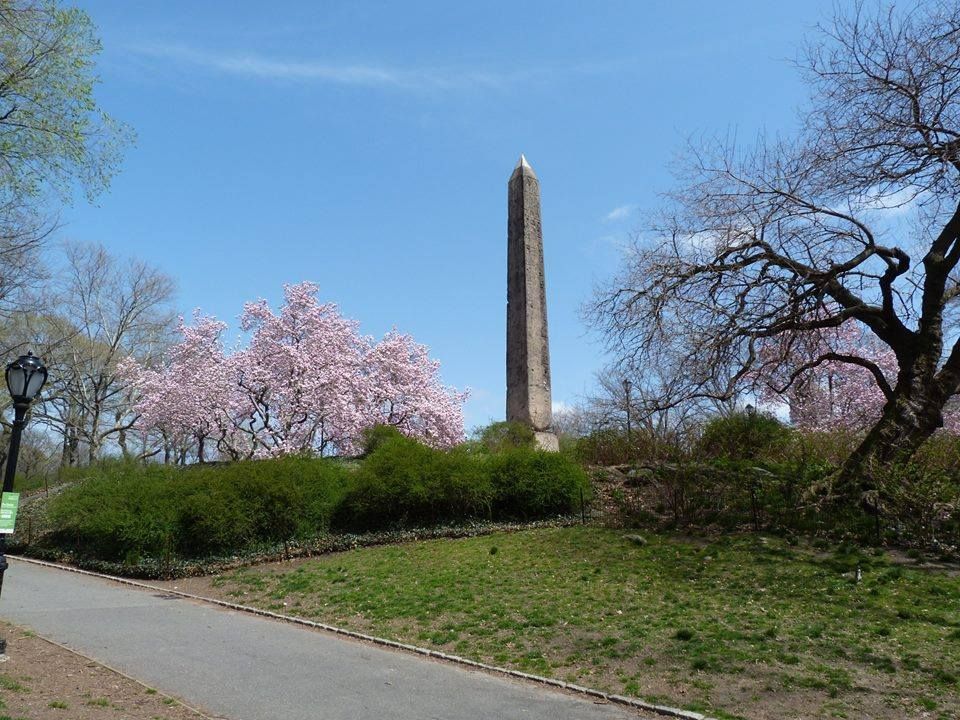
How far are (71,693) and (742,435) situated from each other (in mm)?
16828

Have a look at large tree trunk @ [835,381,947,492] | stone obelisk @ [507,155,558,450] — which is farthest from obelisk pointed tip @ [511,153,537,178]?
large tree trunk @ [835,381,947,492]

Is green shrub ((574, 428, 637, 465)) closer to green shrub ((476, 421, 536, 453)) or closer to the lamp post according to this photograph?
green shrub ((476, 421, 536, 453))

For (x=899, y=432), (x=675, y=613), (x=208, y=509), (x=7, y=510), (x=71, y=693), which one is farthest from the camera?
(x=208, y=509)

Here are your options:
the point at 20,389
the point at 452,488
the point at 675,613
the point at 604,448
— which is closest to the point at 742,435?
the point at 604,448

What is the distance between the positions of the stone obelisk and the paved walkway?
38.0 ft

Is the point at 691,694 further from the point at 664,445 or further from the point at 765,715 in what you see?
the point at 664,445

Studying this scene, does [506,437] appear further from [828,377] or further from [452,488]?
[828,377]

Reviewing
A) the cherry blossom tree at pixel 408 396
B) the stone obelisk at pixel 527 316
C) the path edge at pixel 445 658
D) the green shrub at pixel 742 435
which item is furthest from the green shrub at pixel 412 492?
the cherry blossom tree at pixel 408 396

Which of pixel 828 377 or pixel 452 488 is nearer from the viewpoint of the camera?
pixel 452 488

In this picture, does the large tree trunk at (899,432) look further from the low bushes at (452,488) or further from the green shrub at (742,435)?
the low bushes at (452,488)

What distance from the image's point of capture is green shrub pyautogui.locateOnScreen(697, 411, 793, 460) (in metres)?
19.0

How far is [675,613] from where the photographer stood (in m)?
9.24

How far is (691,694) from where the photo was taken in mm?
6707

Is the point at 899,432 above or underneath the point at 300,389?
underneath
